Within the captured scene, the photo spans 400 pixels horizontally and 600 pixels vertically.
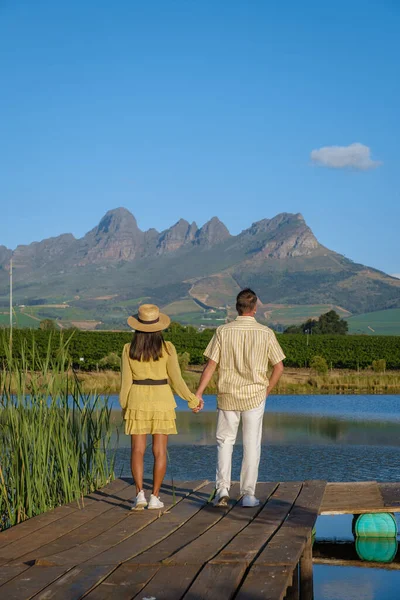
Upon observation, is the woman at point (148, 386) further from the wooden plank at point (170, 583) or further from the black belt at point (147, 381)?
the wooden plank at point (170, 583)

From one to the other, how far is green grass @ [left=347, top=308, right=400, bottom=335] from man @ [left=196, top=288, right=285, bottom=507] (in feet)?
449

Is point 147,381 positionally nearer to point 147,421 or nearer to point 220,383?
point 147,421

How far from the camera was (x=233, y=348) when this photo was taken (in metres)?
7.23

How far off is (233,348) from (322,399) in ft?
A: 73.3

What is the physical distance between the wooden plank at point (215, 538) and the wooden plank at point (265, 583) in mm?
359

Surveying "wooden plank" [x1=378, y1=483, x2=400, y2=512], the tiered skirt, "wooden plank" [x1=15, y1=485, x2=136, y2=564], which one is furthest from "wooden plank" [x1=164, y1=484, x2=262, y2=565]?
"wooden plank" [x1=378, y1=483, x2=400, y2=512]

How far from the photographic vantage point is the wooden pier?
4.89m

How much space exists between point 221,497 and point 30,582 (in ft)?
8.55

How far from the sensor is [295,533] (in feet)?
20.7

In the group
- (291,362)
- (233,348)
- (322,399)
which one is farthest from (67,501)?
(291,362)

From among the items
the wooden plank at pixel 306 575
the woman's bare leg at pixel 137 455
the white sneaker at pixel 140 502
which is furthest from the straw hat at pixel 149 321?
the wooden plank at pixel 306 575

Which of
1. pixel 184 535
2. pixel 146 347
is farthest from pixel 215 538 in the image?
pixel 146 347

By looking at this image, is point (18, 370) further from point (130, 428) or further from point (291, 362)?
point (291, 362)

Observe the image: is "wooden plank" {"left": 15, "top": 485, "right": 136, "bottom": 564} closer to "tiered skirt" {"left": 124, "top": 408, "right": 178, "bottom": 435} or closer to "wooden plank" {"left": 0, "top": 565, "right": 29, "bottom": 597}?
"wooden plank" {"left": 0, "top": 565, "right": 29, "bottom": 597}
